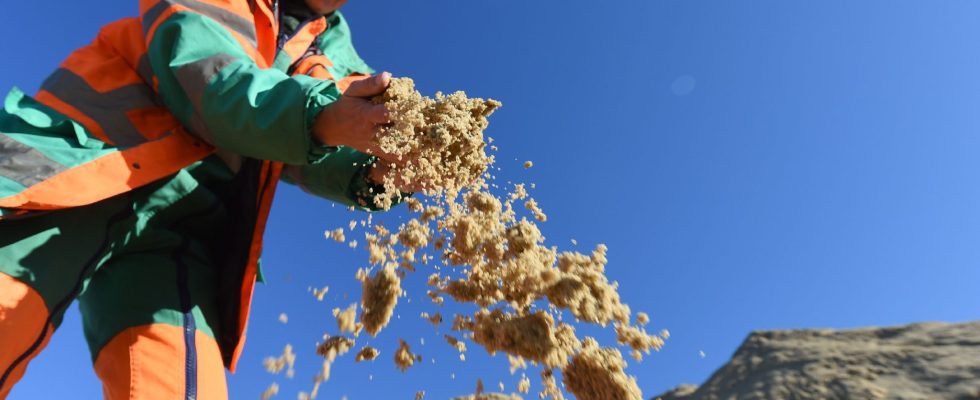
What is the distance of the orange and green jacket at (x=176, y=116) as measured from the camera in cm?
129

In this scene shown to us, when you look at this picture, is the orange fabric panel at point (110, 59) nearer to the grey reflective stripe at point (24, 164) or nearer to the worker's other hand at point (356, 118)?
the grey reflective stripe at point (24, 164)

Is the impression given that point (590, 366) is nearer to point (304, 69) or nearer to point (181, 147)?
point (181, 147)

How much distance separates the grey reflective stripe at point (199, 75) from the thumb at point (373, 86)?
0.41 meters

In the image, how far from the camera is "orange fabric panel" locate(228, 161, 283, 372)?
1.78 m

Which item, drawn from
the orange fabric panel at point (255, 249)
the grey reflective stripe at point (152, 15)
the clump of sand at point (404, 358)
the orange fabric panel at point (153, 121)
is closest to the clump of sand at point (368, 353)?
the clump of sand at point (404, 358)

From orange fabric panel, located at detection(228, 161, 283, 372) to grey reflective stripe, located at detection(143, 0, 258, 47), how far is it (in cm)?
45

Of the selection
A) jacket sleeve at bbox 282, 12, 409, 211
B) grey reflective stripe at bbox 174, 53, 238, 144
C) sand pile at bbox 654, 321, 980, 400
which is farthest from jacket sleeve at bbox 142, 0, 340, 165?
sand pile at bbox 654, 321, 980, 400

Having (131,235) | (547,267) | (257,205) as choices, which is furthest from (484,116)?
(131,235)

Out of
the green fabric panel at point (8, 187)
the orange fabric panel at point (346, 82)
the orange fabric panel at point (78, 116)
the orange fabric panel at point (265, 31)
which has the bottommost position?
the green fabric panel at point (8, 187)

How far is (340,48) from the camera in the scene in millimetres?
2479

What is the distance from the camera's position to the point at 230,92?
1344 millimetres

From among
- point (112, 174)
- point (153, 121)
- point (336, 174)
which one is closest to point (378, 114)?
point (112, 174)

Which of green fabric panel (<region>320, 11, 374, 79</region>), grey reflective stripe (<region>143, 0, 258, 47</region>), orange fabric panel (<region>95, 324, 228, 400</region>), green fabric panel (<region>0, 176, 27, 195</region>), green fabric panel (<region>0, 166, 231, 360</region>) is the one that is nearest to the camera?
green fabric panel (<region>0, 176, 27, 195</region>)

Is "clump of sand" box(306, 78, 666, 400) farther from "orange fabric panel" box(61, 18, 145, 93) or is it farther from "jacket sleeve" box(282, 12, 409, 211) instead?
"orange fabric panel" box(61, 18, 145, 93)
